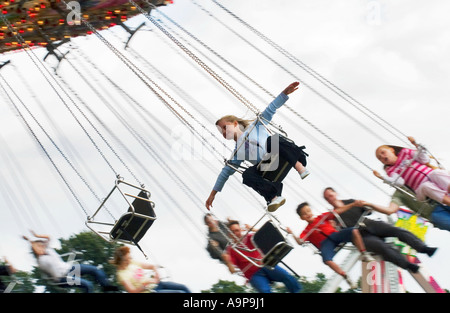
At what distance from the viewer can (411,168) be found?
306 inches

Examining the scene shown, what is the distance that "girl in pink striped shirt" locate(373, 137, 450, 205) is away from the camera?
25.1ft

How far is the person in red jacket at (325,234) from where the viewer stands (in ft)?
25.2

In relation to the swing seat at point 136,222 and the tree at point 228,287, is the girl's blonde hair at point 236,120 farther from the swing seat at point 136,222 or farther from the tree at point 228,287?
the tree at point 228,287

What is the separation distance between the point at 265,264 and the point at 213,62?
231cm

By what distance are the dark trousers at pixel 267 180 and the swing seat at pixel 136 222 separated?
1.02 m

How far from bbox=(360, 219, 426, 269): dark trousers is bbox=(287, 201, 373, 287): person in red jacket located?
0.43ft

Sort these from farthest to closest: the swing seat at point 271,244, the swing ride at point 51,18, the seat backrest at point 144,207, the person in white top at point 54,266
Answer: the swing ride at point 51,18
the seat backrest at point 144,207
the person in white top at point 54,266
the swing seat at point 271,244

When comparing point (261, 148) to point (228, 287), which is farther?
point (228, 287)

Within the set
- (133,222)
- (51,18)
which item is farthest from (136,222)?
(51,18)

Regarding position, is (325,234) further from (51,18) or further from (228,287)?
(51,18)

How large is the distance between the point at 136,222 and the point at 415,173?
103 inches

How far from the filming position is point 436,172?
7652 millimetres

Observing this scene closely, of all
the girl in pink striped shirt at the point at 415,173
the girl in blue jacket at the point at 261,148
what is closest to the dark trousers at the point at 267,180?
the girl in blue jacket at the point at 261,148
